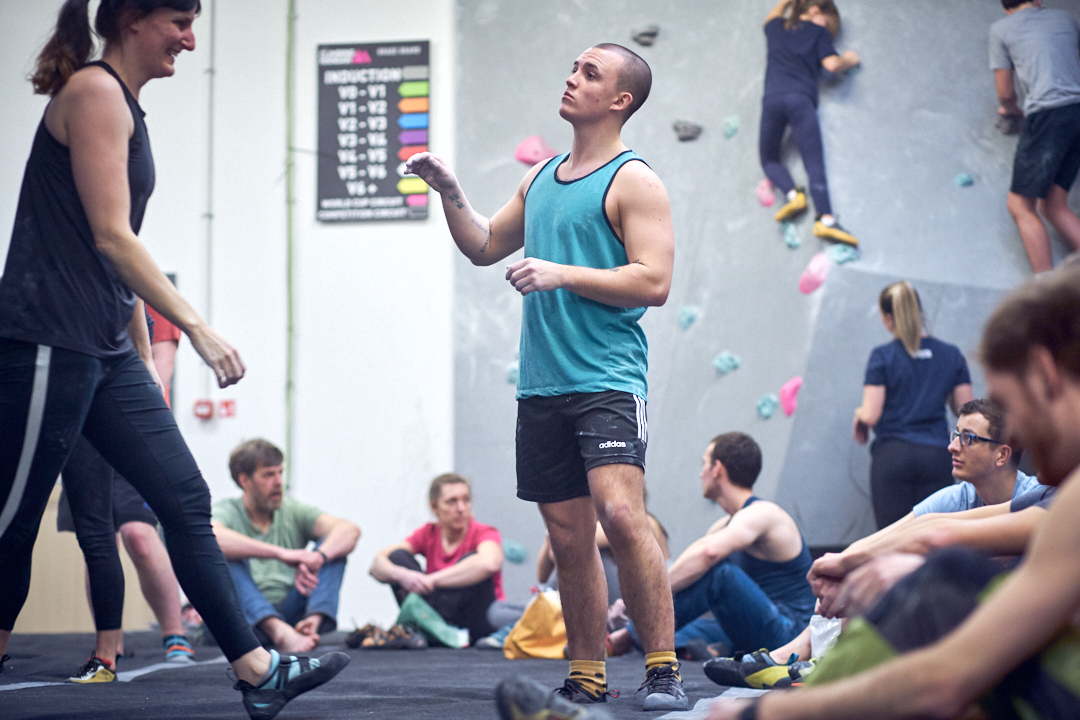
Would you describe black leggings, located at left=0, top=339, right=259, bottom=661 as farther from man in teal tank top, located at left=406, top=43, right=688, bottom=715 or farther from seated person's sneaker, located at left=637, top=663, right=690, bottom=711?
seated person's sneaker, located at left=637, top=663, right=690, bottom=711

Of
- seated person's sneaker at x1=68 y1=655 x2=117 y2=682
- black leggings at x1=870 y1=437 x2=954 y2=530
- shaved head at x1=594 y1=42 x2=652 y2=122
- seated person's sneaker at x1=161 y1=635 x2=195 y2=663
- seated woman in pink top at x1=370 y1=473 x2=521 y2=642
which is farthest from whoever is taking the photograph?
seated woman in pink top at x1=370 y1=473 x2=521 y2=642

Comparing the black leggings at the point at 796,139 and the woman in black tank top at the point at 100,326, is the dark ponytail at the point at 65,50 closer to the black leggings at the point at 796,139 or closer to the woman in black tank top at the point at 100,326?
the woman in black tank top at the point at 100,326

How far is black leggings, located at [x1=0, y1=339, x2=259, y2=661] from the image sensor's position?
5.52 ft

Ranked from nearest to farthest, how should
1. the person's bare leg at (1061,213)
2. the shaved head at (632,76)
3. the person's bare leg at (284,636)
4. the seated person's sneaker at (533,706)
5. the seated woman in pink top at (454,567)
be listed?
the seated person's sneaker at (533,706)
the shaved head at (632,76)
the person's bare leg at (284,636)
the seated woman in pink top at (454,567)
the person's bare leg at (1061,213)

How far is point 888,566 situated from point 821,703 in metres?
0.23

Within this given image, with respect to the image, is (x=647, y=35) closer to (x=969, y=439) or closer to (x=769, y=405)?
(x=769, y=405)

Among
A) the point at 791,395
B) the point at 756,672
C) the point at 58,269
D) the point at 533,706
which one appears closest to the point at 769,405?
the point at 791,395

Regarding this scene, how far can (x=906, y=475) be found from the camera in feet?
13.0

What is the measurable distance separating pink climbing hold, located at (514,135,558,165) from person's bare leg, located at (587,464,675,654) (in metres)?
3.50

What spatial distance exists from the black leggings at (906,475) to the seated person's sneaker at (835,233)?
43.1 inches

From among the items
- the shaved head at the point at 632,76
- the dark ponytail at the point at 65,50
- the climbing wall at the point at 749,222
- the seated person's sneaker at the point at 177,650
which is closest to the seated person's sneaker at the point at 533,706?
the dark ponytail at the point at 65,50

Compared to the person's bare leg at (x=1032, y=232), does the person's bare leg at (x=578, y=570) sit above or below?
below

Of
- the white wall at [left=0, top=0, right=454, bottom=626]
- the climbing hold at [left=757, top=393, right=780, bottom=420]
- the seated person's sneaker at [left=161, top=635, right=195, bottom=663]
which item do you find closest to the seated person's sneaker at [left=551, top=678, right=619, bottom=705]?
the seated person's sneaker at [left=161, top=635, right=195, bottom=663]

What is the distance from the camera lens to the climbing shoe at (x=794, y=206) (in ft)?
15.7
